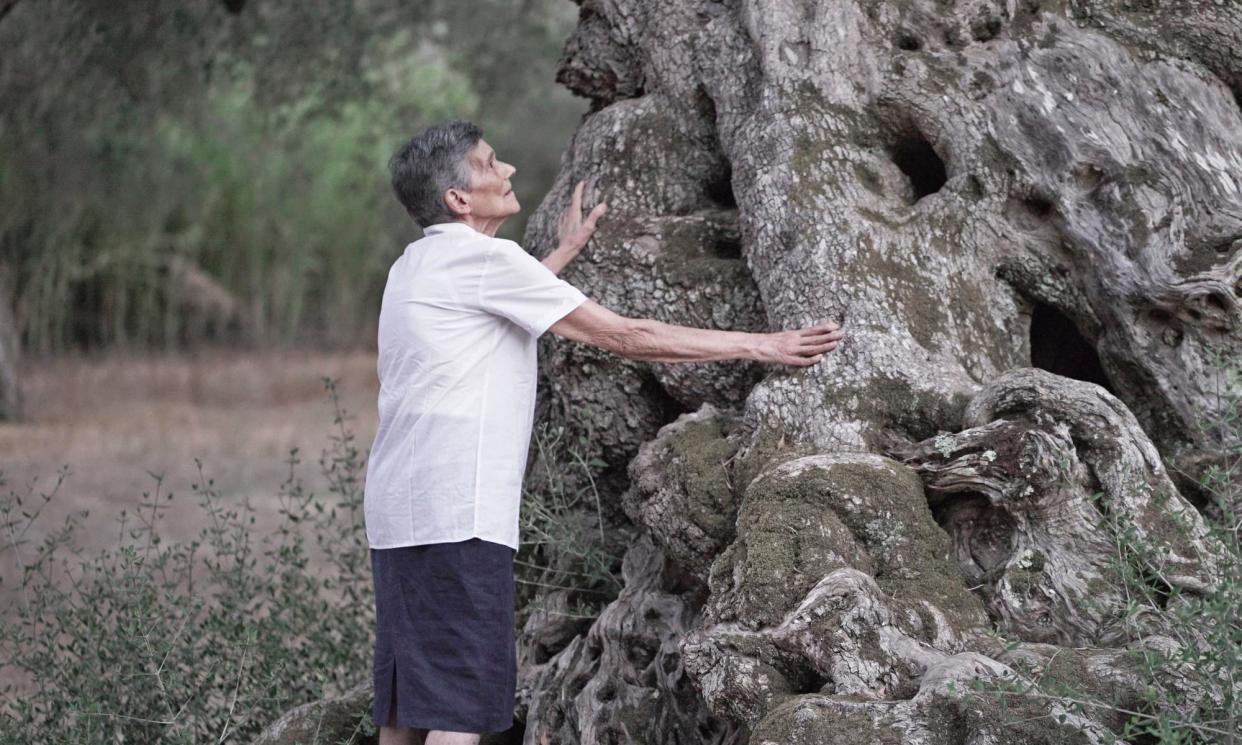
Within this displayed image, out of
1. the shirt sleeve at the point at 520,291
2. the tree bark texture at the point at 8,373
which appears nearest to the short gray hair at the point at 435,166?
the shirt sleeve at the point at 520,291

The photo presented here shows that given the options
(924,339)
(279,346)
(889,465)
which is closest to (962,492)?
(889,465)

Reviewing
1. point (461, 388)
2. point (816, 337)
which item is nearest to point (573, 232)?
point (816, 337)

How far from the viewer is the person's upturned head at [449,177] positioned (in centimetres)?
388

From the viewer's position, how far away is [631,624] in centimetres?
432

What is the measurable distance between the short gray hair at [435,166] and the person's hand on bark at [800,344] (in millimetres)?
931

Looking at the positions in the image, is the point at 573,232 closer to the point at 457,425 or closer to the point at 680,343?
the point at 680,343

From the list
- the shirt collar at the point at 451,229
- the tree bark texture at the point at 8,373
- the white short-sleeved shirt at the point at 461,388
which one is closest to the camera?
the white short-sleeved shirt at the point at 461,388

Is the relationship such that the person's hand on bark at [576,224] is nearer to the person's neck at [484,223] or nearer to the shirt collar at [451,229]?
the person's neck at [484,223]

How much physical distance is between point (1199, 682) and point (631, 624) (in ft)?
5.79

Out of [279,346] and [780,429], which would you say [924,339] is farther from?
[279,346]

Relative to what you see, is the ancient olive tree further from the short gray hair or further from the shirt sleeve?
the short gray hair

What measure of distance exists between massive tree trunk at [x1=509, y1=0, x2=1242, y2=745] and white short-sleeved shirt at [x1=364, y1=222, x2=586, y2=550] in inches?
23.3

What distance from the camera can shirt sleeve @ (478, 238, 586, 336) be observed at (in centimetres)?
371

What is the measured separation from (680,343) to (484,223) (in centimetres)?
64
